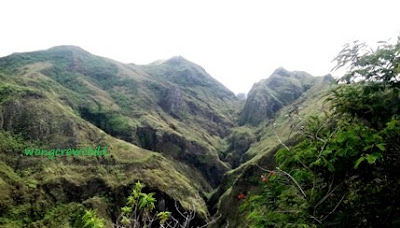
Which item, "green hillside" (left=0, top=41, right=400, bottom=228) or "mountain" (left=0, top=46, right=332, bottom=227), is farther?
"mountain" (left=0, top=46, right=332, bottom=227)

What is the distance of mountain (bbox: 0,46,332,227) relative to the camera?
2997 inches

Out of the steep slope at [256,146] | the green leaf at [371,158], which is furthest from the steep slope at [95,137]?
the green leaf at [371,158]

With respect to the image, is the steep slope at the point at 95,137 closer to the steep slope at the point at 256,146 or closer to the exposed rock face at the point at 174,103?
the exposed rock face at the point at 174,103

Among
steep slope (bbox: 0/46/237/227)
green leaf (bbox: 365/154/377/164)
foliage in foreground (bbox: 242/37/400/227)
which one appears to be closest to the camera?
green leaf (bbox: 365/154/377/164)

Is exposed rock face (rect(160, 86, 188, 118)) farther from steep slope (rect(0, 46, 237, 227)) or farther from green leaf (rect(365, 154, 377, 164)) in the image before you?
Answer: green leaf (rect(365, 154, 377, 164))

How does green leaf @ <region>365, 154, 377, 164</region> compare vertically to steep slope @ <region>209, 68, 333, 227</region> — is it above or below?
above

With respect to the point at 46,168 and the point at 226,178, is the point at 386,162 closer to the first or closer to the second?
the point at 46,168

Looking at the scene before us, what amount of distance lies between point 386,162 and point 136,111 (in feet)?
485

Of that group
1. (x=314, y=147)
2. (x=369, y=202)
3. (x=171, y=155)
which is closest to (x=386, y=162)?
(x=369, y=202)

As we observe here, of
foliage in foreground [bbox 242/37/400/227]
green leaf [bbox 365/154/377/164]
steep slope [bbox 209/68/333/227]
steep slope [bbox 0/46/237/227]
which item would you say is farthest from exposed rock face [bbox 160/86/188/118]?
green leaf [bbox 365/154/377/164]

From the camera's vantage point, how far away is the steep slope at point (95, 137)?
259 feet

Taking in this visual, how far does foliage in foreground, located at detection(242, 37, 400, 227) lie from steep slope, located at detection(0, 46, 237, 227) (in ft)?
75.6

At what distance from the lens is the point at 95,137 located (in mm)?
107312

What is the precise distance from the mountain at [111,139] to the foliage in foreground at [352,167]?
15.3 m
